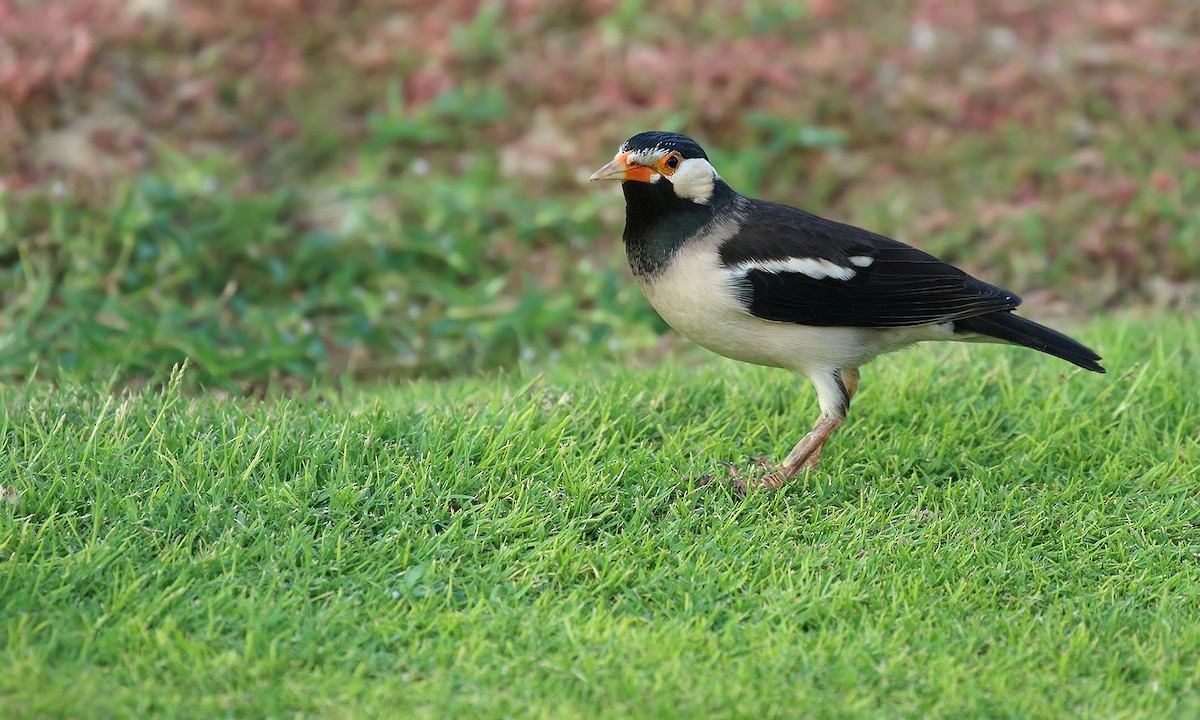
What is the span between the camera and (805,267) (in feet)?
17.0

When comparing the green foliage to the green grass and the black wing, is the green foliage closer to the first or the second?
the green grass

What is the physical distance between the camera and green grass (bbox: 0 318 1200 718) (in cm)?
396

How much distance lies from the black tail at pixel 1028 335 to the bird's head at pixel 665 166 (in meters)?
1.19

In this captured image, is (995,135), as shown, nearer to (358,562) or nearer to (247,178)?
(247,178)

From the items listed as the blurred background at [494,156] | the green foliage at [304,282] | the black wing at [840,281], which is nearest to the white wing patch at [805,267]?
the black wing at [840,281]

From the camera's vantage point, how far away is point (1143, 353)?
21.3 feet

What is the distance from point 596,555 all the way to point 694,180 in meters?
1.56

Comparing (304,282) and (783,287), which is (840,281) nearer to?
(783,287)

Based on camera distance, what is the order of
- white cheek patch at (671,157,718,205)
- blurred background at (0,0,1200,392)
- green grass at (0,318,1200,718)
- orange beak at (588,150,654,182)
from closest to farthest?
green grass at (0,318,1200,718) → orange beak at (588,150,654,182) → white cheek patch at (671,157,718,205) → blurred background at (0,0,1200,392)

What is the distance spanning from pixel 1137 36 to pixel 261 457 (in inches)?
310

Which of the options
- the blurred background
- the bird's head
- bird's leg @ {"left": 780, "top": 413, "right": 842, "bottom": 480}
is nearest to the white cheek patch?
the bird's head

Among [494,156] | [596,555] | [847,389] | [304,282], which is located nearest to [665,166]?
[847,389]

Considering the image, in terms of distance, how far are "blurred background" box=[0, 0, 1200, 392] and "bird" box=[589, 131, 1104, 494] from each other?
1.92 meters

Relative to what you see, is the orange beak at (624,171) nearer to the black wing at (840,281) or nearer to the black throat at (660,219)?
the black throat at (660,219)
